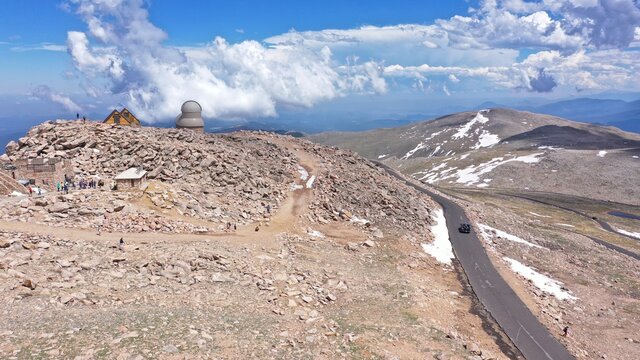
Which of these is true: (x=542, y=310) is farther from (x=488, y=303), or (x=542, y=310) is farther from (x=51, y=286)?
→ (x=51, y=286)

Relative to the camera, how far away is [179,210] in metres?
38.5

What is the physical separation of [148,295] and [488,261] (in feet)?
121

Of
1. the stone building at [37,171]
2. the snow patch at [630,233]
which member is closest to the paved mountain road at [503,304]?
the stone building at [37,171]

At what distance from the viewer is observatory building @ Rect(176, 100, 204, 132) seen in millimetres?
68688

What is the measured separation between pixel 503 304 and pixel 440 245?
45.7 ft

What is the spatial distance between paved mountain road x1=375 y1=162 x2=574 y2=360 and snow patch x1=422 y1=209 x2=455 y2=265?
2.65ft

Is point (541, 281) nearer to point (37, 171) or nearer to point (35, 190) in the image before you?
point (35, 190)

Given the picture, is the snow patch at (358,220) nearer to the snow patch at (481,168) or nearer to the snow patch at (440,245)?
the snow patch at (440,245)

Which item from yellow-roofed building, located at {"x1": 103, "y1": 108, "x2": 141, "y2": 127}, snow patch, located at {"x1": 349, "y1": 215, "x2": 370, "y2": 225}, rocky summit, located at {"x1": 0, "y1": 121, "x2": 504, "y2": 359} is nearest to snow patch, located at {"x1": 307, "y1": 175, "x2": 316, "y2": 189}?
rocky summit, located at {"x1": 0, "y1": 121, "x2": 504, "y2": 359}

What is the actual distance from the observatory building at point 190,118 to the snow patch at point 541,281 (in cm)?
5036

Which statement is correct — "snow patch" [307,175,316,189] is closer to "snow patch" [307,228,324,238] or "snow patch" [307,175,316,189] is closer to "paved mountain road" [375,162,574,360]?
"snow patch" [307,228,324,238]

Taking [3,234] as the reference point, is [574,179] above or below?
below

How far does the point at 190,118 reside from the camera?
227 feet

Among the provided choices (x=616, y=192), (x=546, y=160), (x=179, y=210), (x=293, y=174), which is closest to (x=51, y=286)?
(x=179, y=210)
